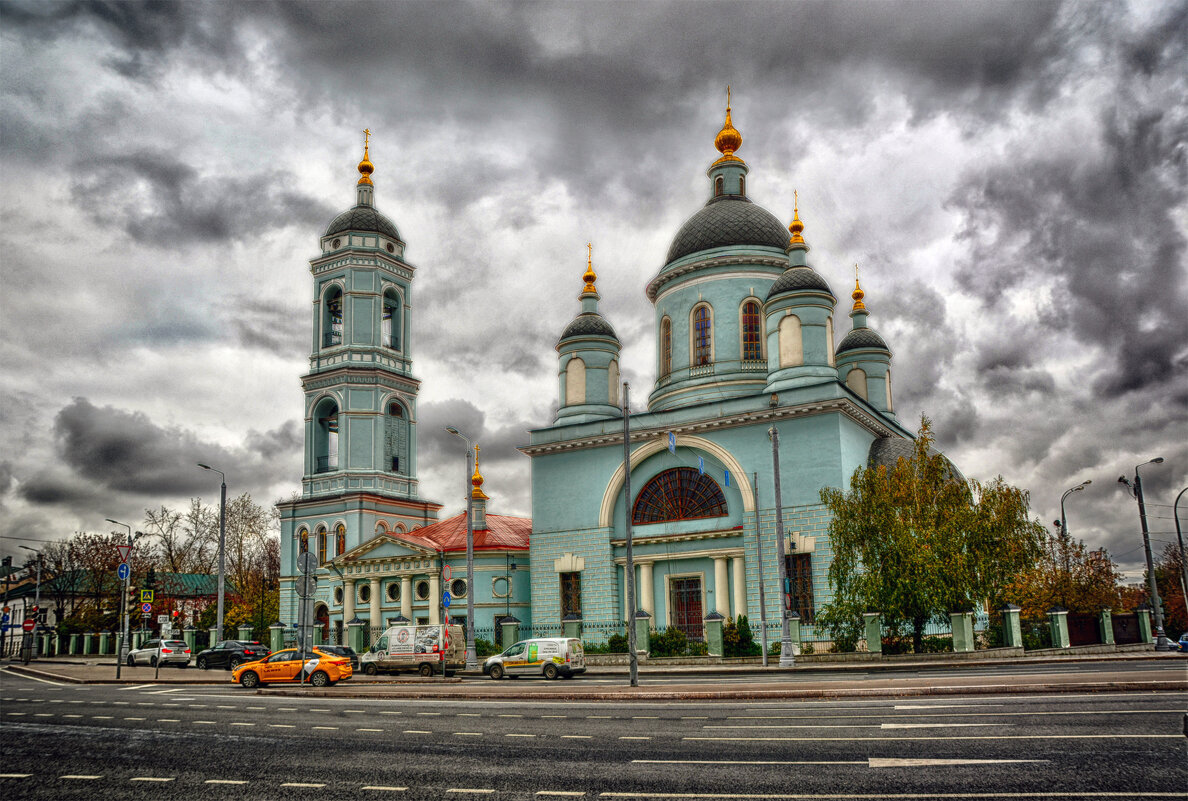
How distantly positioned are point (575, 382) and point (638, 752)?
33768 mm

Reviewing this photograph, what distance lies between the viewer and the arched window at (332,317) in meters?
55.6

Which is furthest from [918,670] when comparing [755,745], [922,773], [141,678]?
[141,678]

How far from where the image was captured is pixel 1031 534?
1273 inches

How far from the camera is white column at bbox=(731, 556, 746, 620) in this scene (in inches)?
1425

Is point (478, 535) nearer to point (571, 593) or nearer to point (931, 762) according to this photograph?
point (571, 593)

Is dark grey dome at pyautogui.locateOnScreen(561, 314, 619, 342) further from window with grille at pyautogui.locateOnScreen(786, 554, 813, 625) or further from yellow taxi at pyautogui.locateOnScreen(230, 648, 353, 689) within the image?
yellow taxi at pyautogui.locateOnScreen(230, 648, 353, 689)

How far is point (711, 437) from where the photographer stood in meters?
38.6

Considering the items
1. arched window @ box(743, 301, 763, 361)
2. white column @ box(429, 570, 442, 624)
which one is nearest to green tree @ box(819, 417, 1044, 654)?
arched window @ box(743, 301, 763, 361)

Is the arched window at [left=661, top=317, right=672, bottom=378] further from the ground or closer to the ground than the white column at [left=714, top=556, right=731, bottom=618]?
further from the ground

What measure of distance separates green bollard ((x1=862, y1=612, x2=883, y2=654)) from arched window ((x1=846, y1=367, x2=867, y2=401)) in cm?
1905

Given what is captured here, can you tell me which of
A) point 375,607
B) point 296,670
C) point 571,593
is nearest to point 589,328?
point 571,593

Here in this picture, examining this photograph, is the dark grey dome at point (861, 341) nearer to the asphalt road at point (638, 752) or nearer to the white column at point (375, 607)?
the white column at point (375, 607)

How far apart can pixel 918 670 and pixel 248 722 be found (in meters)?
17.9

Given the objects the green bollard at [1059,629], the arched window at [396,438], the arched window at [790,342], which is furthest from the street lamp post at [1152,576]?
the arched window at [396,438]
